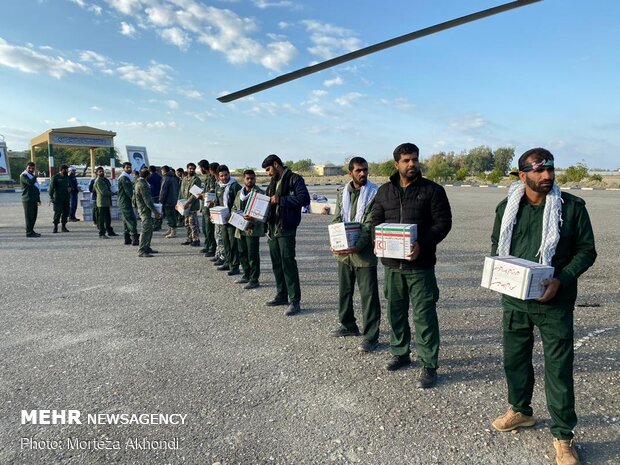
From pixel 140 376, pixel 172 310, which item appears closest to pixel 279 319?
pixel 172 310

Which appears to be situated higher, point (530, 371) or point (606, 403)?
point (530, 371)

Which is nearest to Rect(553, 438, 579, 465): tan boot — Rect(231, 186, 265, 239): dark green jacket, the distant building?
Rect(231, 186, 265, 239): dark green jacket

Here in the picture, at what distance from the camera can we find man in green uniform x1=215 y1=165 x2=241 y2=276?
765 centimetres

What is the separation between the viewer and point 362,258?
4.36 metres

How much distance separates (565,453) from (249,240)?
16.6 feet

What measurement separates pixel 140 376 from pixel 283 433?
1.61 m

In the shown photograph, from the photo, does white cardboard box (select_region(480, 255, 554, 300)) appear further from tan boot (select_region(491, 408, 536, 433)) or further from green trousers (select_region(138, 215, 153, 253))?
green trousers (select_region(138, 215, 153, 253))

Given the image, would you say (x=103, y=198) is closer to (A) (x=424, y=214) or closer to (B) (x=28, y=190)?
(B) (x=28, y=190)

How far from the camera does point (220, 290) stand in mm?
6691

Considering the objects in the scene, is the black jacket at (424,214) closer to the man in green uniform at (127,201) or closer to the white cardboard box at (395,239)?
the white cardboard box at (395,239)

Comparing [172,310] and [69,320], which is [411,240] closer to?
[172,310]

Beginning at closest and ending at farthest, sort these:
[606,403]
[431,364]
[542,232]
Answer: [542,232]
[606,403]
[431,364]

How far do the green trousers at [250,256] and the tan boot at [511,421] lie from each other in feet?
14.7

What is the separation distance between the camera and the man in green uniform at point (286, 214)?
17.7ft
